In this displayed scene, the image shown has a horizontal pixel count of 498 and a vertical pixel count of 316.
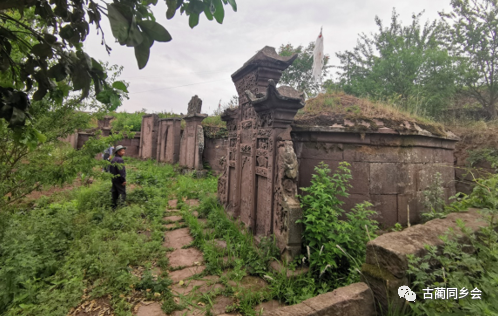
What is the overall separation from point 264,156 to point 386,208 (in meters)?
2.36

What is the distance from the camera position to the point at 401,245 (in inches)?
89.6

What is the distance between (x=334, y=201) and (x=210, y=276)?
2117mm

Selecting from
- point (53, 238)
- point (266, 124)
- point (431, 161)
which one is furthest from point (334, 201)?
point (53, 238)

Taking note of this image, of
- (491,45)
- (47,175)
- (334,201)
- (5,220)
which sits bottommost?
(5,220)

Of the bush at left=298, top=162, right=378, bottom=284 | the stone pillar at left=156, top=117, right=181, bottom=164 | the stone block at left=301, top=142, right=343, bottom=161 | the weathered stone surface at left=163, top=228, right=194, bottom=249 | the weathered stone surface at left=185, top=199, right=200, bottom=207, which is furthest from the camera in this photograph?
the stone pillar at left=156, top=117, right=181, bottom=164

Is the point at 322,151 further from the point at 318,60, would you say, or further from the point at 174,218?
the point at 318,60

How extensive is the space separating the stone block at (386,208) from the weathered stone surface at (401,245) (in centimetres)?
154

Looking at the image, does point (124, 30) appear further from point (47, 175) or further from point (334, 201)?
point (334, 201)

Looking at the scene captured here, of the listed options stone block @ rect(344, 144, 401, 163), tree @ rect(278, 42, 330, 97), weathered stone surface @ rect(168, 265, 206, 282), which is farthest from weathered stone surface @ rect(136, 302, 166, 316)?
tree @ rect(278, 42, 330, 97)

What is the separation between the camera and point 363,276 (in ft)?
7.86

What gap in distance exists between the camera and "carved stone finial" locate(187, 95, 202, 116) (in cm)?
1102

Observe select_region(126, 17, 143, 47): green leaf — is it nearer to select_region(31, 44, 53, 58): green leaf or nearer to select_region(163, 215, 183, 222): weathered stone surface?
select_region(31, 44, 53, 58): green leaf

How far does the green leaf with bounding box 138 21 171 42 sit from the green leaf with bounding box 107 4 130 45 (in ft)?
0.25

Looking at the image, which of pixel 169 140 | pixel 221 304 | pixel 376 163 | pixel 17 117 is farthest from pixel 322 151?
pixel 169 140
